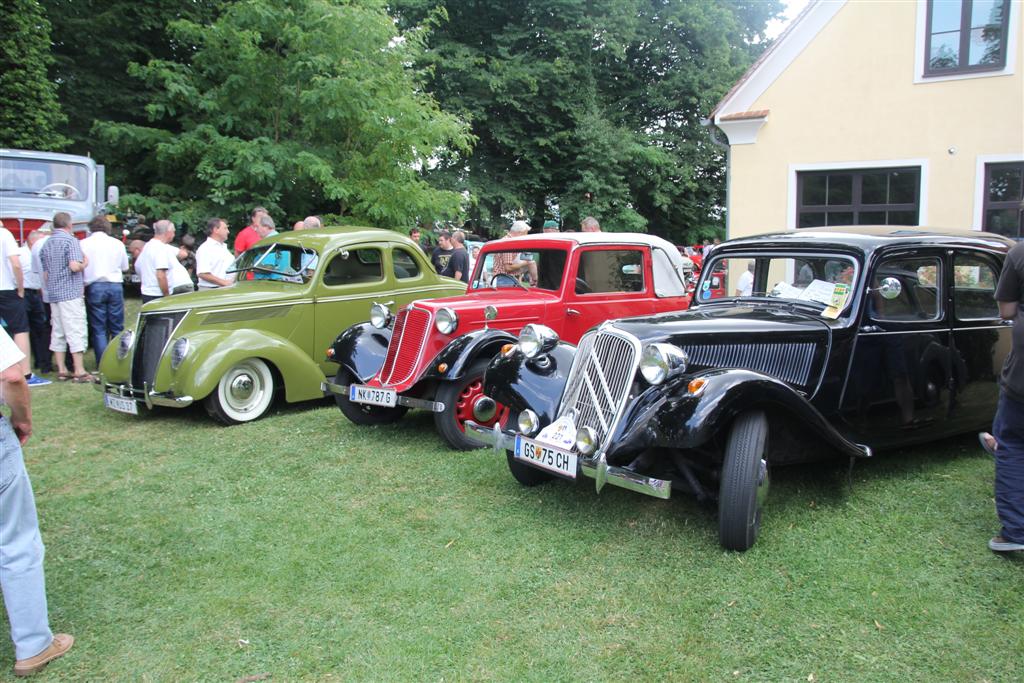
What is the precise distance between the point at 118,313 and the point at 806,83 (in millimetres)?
10418

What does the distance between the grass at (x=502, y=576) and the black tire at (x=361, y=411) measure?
922 millimetres

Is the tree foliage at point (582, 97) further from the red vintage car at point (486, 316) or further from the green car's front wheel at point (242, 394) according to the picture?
the green car's front wheel at point (242, 394)

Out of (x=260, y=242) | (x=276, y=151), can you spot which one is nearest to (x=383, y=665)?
(x=260, y=242)

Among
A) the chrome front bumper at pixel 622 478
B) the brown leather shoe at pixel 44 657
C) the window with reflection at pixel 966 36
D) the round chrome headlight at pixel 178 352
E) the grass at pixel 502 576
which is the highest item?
the window with reflection at pixel 966 36

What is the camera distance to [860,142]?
11164 mm

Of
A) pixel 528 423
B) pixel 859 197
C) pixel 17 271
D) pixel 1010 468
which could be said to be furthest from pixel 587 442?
pixel 859 197

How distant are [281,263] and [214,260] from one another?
96 cm

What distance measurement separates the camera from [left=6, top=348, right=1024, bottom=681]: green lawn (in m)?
2.97

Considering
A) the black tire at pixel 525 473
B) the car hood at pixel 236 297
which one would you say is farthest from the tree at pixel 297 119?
the black tire at pixel 525 473

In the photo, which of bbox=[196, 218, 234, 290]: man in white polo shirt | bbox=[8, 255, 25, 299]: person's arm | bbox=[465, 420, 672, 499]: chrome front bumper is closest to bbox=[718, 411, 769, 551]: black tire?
bbox=[465, 420, 672, 499]: chrome front bumper

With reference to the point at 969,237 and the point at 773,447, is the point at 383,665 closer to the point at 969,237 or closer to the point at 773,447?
the point at 773,447

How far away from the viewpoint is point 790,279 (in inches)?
194

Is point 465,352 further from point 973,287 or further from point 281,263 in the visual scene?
point 973,287

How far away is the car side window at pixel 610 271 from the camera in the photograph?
658 centimetres
